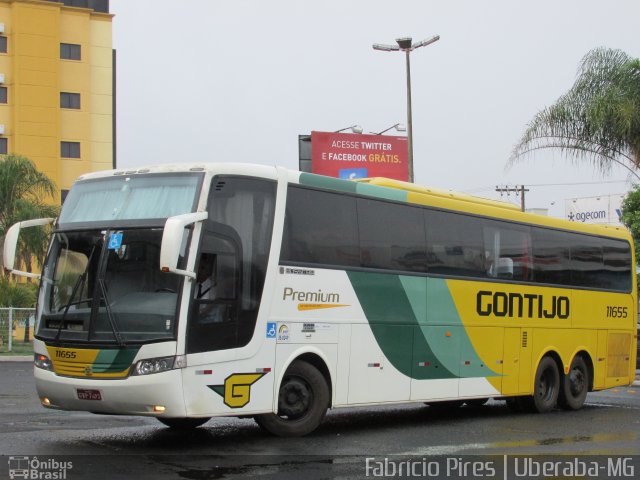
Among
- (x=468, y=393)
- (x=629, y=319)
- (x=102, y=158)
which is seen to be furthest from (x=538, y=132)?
(x=102, y=158)

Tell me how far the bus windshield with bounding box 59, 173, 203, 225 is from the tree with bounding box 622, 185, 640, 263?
791 inches

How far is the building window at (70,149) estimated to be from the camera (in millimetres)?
66062

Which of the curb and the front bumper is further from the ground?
the front bumper

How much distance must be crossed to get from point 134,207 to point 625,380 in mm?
11696

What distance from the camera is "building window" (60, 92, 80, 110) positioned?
66062 mm

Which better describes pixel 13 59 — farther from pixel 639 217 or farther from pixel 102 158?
pixel 639 217

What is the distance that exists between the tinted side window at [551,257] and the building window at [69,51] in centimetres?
5347

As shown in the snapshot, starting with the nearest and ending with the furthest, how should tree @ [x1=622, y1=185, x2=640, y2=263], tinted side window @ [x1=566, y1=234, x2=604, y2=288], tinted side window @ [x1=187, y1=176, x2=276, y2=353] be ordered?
1. tinted side window @ [x1=187, y1=176, x2=276, y2=353]
2. tinted side window @ [x1=566, y1=234, x2=604, y2=288]
3. tree @ [x1=622, y1=185, x2=640, y2=263]

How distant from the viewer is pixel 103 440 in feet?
39.7

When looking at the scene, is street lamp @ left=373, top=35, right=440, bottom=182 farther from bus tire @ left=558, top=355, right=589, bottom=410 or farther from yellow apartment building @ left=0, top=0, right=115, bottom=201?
yellow apartment building @ left=0, top=0, right=115, bottom=201

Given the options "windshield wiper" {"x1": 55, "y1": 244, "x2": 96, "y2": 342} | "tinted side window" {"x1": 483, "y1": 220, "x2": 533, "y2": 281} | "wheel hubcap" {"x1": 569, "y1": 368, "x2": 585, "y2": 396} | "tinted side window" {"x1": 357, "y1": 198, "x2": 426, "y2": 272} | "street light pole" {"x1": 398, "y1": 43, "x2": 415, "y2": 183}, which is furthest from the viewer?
"street light pole" {"x1": 398, "y1": 43, "x2": 415, "y2": 183}

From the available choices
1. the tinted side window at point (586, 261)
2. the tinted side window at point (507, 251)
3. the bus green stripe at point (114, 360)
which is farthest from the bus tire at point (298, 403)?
the tinted side window at point (586, 261)

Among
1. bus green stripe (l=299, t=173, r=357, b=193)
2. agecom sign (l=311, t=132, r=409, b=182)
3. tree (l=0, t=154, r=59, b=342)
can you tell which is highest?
agecom sign (l=311, t=132, r=409, b=182)

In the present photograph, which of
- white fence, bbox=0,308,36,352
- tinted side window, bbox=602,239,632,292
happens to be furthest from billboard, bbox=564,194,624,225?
tinted side window, bbox=602,239,632,292
